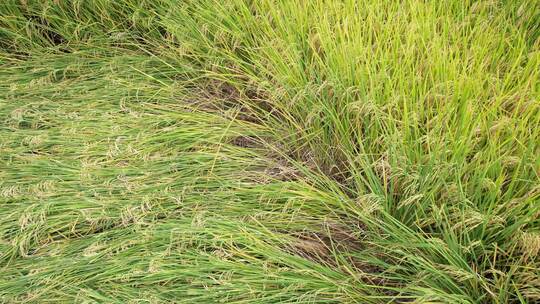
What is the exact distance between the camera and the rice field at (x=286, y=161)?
1.53 meters

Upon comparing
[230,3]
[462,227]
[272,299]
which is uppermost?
[230,3]

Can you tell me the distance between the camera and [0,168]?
2.00m

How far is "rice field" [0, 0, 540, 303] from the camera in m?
1.53

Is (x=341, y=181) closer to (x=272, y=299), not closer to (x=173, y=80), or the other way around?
(x=272, y=299)

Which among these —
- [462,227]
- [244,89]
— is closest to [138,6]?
[244,89]

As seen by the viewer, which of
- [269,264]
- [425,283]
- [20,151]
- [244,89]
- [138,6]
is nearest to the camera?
[425,283]

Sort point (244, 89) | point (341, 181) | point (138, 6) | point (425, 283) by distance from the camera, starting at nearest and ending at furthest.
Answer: point (425, 283), point (341, 181), point (244, 89), point (138, 6)

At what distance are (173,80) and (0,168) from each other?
728 mm

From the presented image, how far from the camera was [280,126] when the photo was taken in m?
2.02

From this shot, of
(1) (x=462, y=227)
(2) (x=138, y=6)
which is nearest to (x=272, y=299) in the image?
(1) (x=462, y=227)

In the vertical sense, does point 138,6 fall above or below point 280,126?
above

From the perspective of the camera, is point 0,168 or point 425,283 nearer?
point 425,283

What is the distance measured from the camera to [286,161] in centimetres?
196

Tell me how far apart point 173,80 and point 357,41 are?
2.61ft
